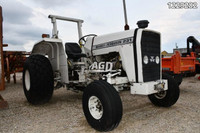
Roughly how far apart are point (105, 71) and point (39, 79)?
4.80 ft

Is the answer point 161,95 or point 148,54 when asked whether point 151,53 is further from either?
point 161,95

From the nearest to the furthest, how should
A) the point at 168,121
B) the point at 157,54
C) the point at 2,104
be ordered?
1. the point at 168,121
2. the point at 157,54
3. the point at 2,104

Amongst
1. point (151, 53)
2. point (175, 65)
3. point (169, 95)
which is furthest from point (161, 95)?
point (175, 65)

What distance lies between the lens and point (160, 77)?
333cm

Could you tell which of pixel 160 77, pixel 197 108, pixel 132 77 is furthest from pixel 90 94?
pixel 197 108

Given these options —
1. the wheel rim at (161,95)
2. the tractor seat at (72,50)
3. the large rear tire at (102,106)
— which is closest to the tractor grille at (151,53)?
the wheel rim at (161,95)

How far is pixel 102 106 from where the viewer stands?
2.39m

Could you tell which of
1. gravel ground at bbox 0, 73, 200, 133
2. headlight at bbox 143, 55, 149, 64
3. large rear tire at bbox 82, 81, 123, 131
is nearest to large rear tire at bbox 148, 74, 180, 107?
gravel ground at bbox 0, 73, 200, 133

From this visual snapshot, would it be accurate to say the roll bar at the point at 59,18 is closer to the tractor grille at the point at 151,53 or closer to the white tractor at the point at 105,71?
the white tractor at the point at 105,71

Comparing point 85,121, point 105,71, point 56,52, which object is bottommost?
point 85,121

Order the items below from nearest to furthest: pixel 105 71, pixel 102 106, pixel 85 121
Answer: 1. pixel 102 106
2. pixel 85 121
3. pixel 105 71

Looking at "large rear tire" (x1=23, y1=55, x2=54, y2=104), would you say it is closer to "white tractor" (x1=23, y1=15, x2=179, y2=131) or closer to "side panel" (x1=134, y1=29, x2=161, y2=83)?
"white tractor" (x1=23, y1=15, x2=179, y2=131)

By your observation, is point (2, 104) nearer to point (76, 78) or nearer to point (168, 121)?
point (76, 78)

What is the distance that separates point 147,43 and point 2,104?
10.7 feet
